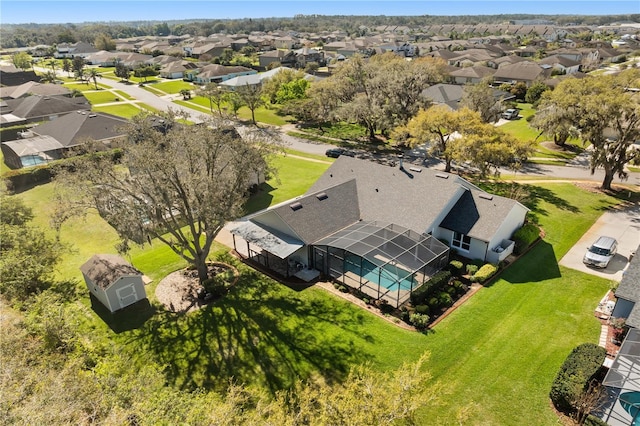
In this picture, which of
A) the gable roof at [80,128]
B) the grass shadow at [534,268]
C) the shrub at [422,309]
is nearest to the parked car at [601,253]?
the grass shadow at [534,268]

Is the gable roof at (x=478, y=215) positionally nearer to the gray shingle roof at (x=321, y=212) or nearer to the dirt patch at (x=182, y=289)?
the gray shingle roof at (x=321, y=212)

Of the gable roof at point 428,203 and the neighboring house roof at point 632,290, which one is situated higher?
the gable roof at point 428,203

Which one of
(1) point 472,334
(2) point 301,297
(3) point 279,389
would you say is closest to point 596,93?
(1) point 472,334

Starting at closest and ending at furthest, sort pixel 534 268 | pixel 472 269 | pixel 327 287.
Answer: pixel 327 287
pixel 472 269
pixel 534 268

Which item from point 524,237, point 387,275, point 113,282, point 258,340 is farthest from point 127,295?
point 524,237

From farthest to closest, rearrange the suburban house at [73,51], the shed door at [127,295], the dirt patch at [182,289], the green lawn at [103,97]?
the suburban house at [73,51], the green lawn at [103,97], the dirt patch at [182,289], the shed door at [127,295]

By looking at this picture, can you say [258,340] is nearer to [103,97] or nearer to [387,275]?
[387,275]

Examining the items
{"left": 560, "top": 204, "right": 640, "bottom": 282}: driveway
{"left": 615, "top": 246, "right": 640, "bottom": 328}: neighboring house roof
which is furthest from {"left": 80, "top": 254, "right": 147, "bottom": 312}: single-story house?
{"left": 560, "top": 204, "right": 640, "bottom": 282}: driveway

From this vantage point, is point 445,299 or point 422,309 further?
point 445,299
